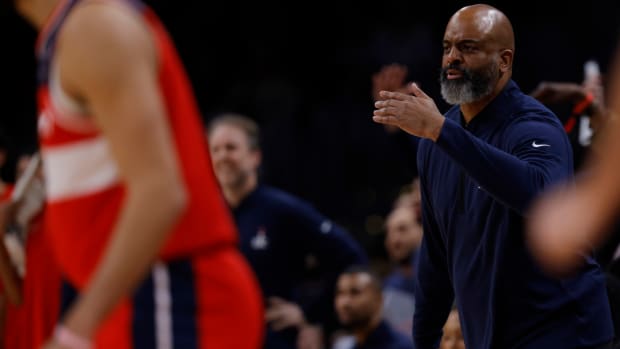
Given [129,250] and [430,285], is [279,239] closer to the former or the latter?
[430,285]

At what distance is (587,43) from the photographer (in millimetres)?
10594

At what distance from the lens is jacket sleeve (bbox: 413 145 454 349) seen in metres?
3.90

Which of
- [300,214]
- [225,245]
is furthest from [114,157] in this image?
[300,214]

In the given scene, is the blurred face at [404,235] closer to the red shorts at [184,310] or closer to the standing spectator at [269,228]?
the standing spectator at [269,228]

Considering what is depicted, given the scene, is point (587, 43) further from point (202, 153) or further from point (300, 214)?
point (202, 153)

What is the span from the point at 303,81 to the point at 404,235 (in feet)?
18.3

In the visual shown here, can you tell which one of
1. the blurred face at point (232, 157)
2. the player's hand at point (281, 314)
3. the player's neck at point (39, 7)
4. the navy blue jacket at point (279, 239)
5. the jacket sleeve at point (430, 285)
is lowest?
the player's hand at point (281, 314)

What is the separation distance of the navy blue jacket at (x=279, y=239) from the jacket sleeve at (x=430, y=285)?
7.15 ft

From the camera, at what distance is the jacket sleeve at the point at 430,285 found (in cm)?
390

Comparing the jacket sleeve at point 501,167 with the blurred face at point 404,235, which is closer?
the jacket sleeve at point 501,167

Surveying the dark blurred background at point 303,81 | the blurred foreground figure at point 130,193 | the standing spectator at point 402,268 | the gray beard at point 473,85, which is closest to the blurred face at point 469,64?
the gray beard at point 473,85

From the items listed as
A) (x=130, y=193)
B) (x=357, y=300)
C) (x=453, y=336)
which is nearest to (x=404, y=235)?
(x=357, y=300)

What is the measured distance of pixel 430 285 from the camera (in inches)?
155

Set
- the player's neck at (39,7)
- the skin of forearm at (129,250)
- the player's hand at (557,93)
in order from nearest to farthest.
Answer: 1. the skin of forearm at (129,250)
2. the player's neck at (39,7)
3. the player's hand at (557,93)
